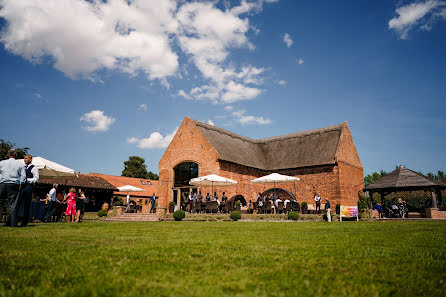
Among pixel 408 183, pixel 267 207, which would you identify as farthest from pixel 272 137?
pixel 267 207

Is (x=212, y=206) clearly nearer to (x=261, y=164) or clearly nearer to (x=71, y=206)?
(x=71, y=206)

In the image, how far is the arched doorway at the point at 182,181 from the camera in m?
27.4

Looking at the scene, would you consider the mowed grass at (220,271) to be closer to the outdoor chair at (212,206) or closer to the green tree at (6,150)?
the outdoor chair at (212,206)

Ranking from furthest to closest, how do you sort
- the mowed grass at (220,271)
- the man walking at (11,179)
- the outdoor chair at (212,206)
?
the outdoor chair at (212,206) < the man walking at (11,179) < the mowed grass at (220,271)

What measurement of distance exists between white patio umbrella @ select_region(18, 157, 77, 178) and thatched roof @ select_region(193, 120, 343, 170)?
1339 centimetres

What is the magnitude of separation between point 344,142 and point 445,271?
26.1m

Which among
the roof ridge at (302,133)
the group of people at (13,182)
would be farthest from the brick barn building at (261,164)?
the group of people at (13,182)

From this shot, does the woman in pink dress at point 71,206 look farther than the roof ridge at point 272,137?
No

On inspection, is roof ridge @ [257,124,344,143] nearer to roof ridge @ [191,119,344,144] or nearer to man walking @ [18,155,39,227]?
roof ridge @ [191,119,344,144]

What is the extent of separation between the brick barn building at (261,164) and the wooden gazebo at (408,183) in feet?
10.8

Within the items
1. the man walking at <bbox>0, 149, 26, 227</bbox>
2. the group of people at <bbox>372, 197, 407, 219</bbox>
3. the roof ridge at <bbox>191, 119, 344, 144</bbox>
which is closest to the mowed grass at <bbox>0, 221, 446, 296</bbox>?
the man walking at <bbox>0, 149, 26, 227</bbox>

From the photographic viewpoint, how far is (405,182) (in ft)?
72.7

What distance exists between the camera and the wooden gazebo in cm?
2120

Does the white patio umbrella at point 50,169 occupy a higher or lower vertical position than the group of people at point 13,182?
higher
